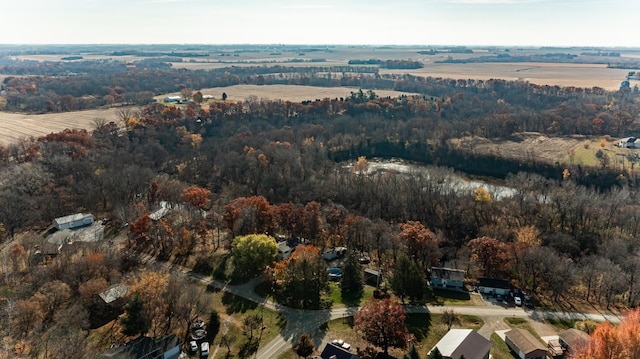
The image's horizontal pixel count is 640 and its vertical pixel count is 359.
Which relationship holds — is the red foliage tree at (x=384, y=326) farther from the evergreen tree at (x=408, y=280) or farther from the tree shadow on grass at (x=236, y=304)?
the tree shadow on grass at (x=236, y=304)

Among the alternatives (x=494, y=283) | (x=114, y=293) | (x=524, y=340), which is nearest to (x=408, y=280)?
(x=494, y=283)

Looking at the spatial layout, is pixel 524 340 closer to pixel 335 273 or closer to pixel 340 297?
pixel 340 297

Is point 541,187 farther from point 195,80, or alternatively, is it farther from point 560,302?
point 195,80

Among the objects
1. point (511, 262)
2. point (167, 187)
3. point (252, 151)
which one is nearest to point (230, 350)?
point (511, 262)

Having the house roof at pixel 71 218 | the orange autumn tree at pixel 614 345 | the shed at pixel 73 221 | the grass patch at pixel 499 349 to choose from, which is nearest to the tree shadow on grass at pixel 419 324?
the grass patch at pixel 499 349

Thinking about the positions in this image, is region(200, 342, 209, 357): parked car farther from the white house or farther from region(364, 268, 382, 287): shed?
the white house

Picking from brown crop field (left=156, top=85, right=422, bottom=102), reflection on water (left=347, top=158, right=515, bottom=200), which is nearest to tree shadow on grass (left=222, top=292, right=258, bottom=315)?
reflection on water (left=347, top=158, right=515, bottom=200)
